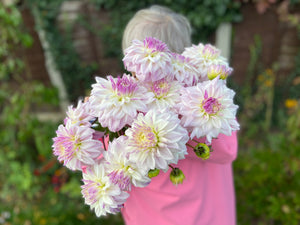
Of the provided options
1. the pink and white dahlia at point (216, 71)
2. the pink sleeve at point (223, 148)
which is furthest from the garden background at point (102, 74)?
the pink and white dahlia at point (216, 71)

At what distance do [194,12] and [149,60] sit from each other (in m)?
2.06

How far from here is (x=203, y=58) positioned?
0.86 metres

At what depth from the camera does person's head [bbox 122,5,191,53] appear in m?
1.01

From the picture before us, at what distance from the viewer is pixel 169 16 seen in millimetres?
1057

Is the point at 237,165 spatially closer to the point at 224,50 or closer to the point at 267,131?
the point at 267,131

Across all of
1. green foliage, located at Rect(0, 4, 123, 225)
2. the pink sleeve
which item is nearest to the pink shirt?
the pink sleeve

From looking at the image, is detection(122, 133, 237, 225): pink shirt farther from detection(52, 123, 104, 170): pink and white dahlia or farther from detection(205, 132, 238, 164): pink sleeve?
detection(52, 123, 104, 170): pink and white dahlia

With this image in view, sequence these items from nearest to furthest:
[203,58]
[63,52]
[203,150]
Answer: [203,150]
[203,58]
[63,52]

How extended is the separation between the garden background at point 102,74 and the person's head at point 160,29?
4.68 feet

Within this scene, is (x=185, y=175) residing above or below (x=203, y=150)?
below

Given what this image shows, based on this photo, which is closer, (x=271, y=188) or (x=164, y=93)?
(x=164, y=93)

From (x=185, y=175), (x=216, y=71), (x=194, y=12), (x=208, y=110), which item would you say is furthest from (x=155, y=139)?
(x=194, y=12)

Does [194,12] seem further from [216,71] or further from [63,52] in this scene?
[216,71]

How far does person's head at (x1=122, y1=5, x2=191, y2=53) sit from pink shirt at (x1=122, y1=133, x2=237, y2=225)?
43 cm
